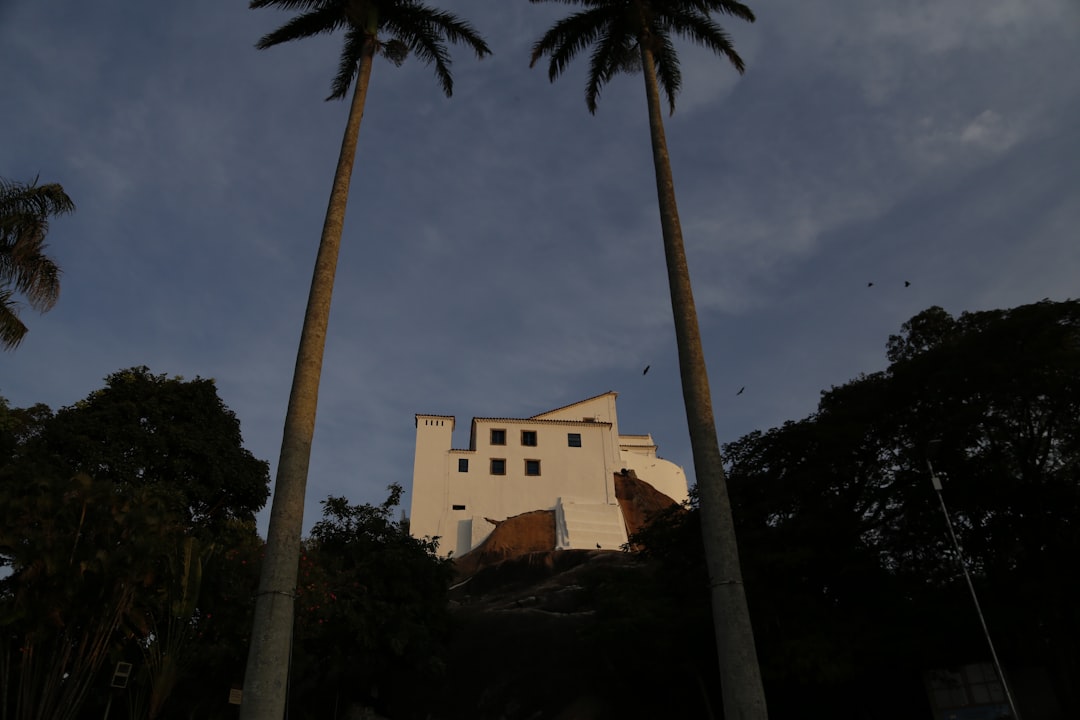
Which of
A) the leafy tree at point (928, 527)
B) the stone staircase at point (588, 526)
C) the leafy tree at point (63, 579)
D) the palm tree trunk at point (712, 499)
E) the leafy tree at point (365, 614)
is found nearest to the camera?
the palm tree trunk at point (712, 499)

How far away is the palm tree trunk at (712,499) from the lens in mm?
9789

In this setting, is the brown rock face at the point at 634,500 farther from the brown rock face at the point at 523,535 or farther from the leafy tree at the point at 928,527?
the leafy tree at the point at 928,527

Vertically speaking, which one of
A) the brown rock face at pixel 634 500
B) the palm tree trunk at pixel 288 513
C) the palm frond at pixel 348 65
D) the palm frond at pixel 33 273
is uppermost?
the brown rock face at pixel 634 500

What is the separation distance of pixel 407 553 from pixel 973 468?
54.3 feet

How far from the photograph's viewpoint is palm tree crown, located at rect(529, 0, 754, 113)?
16.6 meters

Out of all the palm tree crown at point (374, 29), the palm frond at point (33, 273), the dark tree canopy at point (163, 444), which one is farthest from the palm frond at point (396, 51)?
the dark tree canopy at point (163, 444)

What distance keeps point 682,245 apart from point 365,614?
15428mm

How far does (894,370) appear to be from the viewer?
71.0ft

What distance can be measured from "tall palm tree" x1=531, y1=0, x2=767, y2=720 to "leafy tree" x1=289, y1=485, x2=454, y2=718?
14.1 m

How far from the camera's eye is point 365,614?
76.2 feet

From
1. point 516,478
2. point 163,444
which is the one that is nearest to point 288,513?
point 163,444

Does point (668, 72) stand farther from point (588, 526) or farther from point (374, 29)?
point (588, 526)

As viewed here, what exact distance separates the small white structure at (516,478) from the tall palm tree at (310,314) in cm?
4060

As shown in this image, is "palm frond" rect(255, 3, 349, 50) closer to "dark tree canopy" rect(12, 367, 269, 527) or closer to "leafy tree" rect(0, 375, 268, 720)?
"leafy tree" rect(0, 375, 268, 720)
